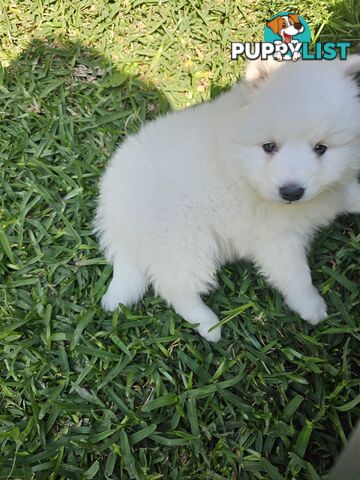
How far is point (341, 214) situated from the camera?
8.73 ft

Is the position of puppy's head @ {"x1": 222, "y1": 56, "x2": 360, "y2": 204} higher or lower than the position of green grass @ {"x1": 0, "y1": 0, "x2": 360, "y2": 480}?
higher

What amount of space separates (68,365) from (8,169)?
4.28 feet

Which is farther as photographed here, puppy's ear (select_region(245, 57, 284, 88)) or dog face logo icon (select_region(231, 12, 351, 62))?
dog face logo icon (select_region(231, 12, 351, 62))

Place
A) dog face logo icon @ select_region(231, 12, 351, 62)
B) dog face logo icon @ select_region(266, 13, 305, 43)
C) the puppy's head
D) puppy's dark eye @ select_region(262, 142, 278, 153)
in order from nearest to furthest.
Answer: the puppy's head < puppy's dark eye @ select_region(262, 142, 278, 153) < dog face logo icon @ select_region(231, 12, 351, 62) < dog face logo icon @ select_region(266, 13, 305, 43)

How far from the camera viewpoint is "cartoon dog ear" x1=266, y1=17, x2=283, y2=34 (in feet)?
10.2

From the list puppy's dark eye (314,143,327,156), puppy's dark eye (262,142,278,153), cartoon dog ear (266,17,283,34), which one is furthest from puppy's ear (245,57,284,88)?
cartoon dog ear (266,17,283,34)

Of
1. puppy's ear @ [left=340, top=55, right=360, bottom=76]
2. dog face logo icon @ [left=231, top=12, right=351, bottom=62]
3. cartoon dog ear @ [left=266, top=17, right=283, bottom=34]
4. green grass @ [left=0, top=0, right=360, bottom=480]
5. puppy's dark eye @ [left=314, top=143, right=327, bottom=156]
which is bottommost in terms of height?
green grass @ [left=0, top=0, right=360, bottom=480]

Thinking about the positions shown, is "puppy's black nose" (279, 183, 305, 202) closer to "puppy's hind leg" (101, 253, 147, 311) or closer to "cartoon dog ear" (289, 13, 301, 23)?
"puppy's hind leg" (101, 253, 147, 311)

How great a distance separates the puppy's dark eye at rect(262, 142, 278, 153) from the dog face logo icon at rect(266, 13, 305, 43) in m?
1.40

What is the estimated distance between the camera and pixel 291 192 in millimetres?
1965

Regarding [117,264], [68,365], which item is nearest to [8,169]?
[117,264]

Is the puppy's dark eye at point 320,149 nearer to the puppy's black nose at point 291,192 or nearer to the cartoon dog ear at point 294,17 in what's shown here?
the puppy's black nose at point 291,192

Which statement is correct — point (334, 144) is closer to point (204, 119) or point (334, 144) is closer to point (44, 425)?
point (204, 119)

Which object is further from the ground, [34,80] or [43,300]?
[34,80]
